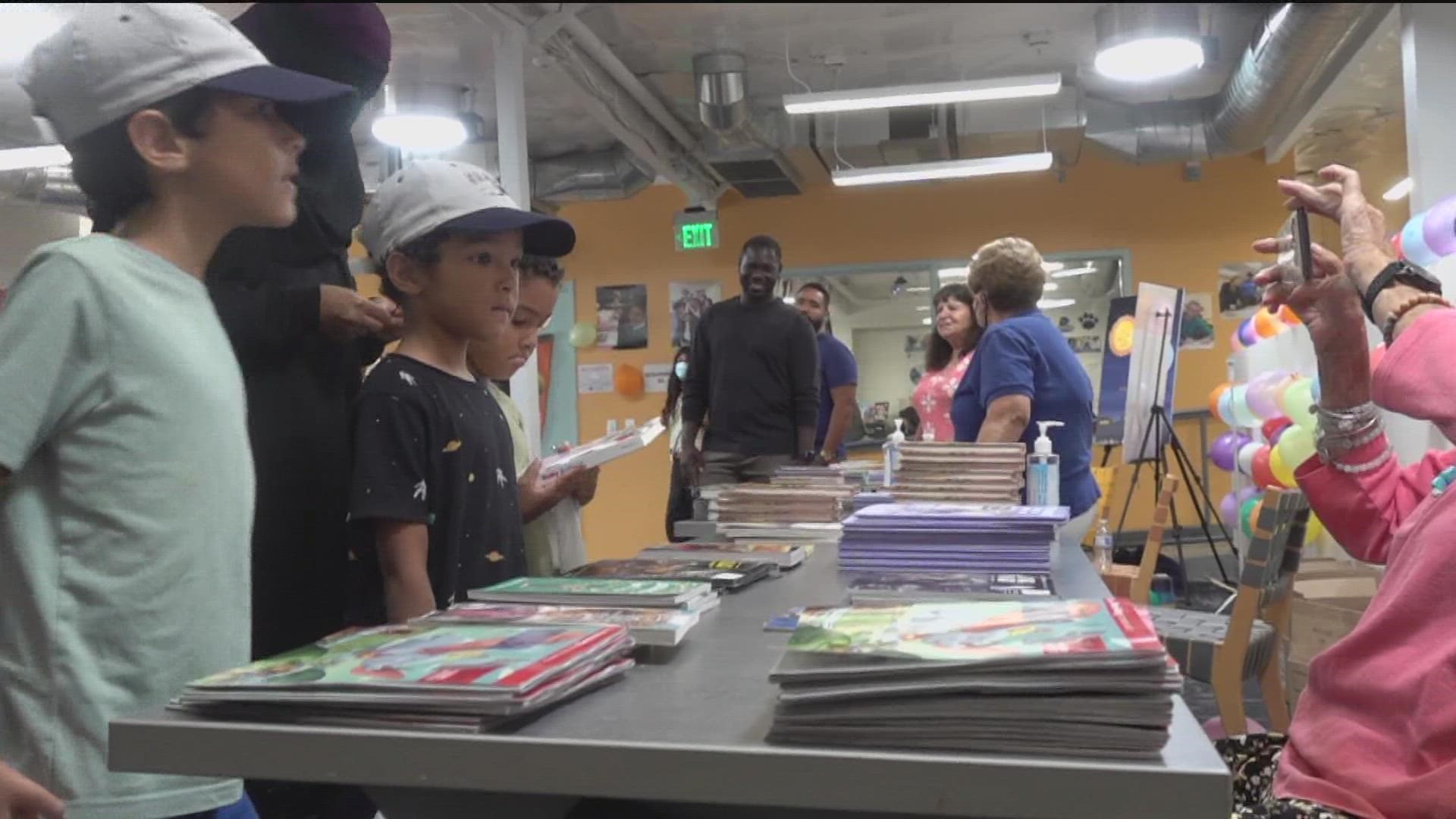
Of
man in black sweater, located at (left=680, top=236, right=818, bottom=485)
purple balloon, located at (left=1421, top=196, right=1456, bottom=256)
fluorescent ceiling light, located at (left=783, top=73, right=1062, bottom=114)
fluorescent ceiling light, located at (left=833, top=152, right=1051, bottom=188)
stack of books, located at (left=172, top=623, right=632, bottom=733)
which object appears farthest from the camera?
fluorescent ceiling light, located at (left=833, top=152, right=1051, bottom=188)

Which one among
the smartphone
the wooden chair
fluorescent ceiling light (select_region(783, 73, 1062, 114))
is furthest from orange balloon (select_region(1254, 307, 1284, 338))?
the smartphone

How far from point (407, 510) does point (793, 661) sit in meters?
0.67

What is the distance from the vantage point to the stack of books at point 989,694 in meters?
0.69

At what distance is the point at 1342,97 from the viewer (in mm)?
6910

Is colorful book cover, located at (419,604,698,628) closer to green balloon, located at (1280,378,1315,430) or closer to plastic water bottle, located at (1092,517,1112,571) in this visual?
plastic water bottle, located at (1092,517,1112,571)

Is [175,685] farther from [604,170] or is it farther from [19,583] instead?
[604,170]

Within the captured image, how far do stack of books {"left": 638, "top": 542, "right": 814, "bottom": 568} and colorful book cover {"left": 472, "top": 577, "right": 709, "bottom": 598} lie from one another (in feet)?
1.29

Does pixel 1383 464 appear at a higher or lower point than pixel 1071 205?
lower

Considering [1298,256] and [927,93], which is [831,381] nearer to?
[927,93]

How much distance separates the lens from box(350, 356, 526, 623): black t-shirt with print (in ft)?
4.33

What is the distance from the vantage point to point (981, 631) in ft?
2.72

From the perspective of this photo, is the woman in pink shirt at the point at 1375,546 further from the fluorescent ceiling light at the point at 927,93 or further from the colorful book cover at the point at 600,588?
the fluorescent ceiling light at the point at 927,93

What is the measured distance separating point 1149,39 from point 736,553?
14.5 feet

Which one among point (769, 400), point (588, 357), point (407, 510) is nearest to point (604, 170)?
point (588, 357)
